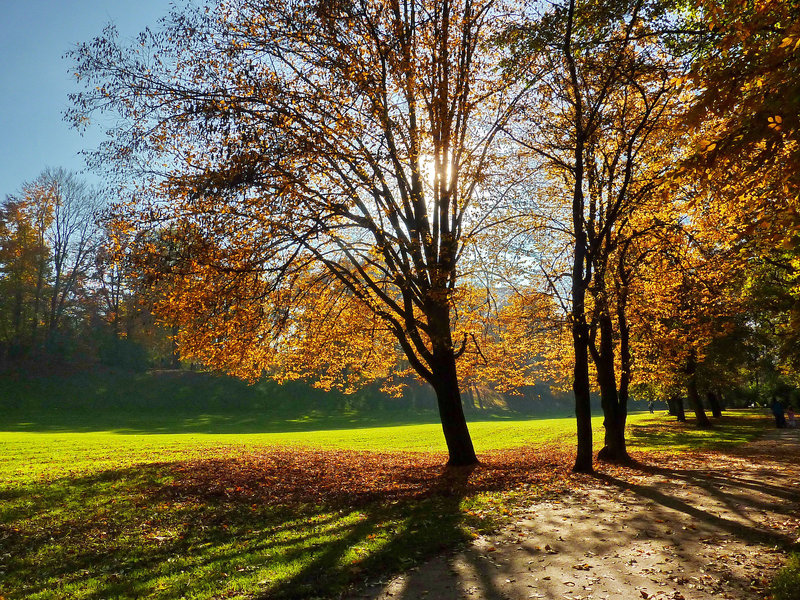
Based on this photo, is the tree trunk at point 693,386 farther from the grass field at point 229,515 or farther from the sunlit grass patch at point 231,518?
the sunlit grass patch at point 231,518

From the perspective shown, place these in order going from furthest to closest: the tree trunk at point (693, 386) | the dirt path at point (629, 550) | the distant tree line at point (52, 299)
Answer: the distant tree line at point (52, 299) < the tree trunk at point (693, 386) < the dirt path at point (629, 550)

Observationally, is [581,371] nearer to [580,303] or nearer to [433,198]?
[580,303]

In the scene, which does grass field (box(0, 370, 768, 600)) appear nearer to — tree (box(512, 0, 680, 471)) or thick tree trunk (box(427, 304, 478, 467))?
thick tree trunk (box(427, 304, 478, 467))

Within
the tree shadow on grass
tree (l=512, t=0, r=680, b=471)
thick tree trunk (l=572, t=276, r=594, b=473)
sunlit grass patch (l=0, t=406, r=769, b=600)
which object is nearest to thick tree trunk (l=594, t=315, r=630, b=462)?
tree (l=512, t=0, r=680, b=471)

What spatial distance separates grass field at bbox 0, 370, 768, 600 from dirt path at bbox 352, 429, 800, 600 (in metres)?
0.72

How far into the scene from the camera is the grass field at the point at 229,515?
5902mm

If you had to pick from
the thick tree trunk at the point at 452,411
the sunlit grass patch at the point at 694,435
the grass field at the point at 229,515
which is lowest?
the sunlit grass patch at the point at 694,435

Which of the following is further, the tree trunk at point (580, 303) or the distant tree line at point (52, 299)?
the distant tree line at point (52, 299)

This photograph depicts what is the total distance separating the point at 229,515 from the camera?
898 centimetres

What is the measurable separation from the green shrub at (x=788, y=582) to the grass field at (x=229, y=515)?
3579mm

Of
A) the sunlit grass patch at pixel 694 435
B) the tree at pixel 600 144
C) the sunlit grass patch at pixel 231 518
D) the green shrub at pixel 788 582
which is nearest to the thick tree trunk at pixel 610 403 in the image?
the tree at pixel 600 144

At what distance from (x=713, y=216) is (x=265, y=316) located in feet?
39.6

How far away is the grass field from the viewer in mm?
5902

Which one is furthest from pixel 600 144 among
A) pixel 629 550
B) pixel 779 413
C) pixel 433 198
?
pixel 779 413
